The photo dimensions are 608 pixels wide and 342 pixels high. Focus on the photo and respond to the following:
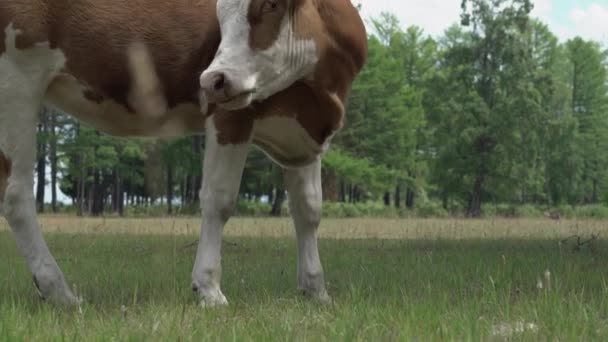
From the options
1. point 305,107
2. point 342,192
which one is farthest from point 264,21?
point 342,192

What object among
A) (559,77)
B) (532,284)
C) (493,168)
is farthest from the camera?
(559,77)

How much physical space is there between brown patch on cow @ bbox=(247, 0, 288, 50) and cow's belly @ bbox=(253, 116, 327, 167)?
0.51 m

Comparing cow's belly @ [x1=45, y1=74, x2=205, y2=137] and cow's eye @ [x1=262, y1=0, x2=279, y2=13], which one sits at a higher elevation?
cow's eye @ [x1=262, y1=0, x2=279, y2=13]

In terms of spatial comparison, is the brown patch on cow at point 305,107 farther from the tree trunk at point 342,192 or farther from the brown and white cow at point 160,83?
the tree trunk at point 342,192

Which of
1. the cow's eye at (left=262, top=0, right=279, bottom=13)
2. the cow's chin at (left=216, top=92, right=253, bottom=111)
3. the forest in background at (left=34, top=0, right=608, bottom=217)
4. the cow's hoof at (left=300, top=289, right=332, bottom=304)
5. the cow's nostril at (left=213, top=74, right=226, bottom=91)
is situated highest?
the forest in background at (left=34, top=0, right=608, bottom=217)

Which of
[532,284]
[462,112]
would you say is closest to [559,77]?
[462,112]

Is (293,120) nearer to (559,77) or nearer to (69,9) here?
(69,9)

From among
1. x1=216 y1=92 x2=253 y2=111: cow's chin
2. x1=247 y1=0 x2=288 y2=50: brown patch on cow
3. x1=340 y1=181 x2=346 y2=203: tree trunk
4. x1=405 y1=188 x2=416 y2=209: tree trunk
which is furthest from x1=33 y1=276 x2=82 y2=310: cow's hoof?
x1=405 y1=188 x2=416 y2=209: tree trunk

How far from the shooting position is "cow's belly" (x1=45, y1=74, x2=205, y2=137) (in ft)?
14.0

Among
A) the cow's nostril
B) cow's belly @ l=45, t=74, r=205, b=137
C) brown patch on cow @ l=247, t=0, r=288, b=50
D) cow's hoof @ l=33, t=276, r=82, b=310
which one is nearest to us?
the cow's nostril

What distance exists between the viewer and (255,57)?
12.5 ft

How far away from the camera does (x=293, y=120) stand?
4.23m

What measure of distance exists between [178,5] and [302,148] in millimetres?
1090

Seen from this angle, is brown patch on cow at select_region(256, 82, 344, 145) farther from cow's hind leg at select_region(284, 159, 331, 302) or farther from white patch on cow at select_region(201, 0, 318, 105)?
cow's hind leg at select_region(284, 159, 331, 302)
